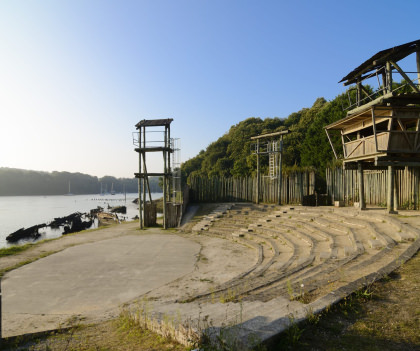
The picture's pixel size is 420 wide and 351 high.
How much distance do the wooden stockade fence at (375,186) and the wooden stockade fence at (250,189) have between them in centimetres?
166

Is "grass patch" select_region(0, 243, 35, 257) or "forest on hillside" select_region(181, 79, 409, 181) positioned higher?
"forest on hillside" select_region(181, 79, 409, 181)

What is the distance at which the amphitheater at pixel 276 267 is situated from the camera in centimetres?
385

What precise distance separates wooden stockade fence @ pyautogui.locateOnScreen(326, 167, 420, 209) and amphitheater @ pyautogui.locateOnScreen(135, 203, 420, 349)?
13.3 feet

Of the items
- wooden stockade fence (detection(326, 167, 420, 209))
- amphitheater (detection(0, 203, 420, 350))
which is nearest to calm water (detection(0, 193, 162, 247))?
amphitheater (detection(0, 203, 420, 350))

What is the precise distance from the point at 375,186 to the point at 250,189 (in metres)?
9.31

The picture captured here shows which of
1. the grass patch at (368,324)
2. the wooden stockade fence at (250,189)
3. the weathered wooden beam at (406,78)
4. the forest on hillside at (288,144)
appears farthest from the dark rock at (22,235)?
the weathered wooden beam at (406,78)

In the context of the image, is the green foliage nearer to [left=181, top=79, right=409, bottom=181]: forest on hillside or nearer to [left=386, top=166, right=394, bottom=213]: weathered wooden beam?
[left=181, top=79, right=409, bottom=181]: forest on hillside

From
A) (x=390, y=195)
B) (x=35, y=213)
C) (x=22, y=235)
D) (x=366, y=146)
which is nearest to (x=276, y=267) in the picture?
(x=390, y=195)

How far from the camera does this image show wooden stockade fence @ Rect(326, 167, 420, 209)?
1432 cm

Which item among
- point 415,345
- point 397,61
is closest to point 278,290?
point 415,345

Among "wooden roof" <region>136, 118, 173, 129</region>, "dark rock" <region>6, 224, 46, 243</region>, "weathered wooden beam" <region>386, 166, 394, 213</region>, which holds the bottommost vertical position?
"dark rock" <region>6, 224, 46, 243</region>

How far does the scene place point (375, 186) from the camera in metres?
16.8

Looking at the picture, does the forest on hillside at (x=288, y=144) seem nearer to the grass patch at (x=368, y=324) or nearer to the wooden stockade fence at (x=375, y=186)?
the wooden stockade fence at (x=375, y=186)

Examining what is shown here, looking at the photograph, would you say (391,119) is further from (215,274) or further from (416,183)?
(215,274)
